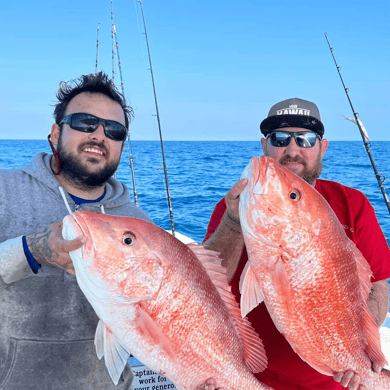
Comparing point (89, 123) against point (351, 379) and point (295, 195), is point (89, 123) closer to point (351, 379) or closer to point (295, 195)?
point (295, 195)

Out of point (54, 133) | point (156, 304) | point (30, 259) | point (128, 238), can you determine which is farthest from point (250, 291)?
point (54, 133)

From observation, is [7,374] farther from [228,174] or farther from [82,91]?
[228,174]

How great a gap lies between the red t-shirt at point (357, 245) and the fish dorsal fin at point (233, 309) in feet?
1.55

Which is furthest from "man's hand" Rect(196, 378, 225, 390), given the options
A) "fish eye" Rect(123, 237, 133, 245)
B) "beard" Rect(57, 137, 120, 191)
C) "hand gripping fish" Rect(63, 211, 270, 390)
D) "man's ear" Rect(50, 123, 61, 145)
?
"man's ear" Rect(50, 123, 61, 145)

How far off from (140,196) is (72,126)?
36.8ft

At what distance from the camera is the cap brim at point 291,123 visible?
2.35 metres

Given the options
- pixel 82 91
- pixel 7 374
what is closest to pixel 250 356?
pixel 7 374

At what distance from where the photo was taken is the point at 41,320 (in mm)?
1938

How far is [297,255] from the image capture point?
160 cm

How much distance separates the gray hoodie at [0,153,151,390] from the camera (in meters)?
1.90

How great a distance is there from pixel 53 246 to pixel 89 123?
1.05 meters

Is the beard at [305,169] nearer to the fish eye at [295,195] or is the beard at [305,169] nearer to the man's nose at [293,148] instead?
the man's nose at [293,148]

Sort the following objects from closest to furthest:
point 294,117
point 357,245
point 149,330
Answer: point 149,330 → point 357,245 → point 294,117

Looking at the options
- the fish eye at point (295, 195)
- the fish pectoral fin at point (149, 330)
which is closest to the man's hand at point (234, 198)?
the fish eye at point (295, 195)
